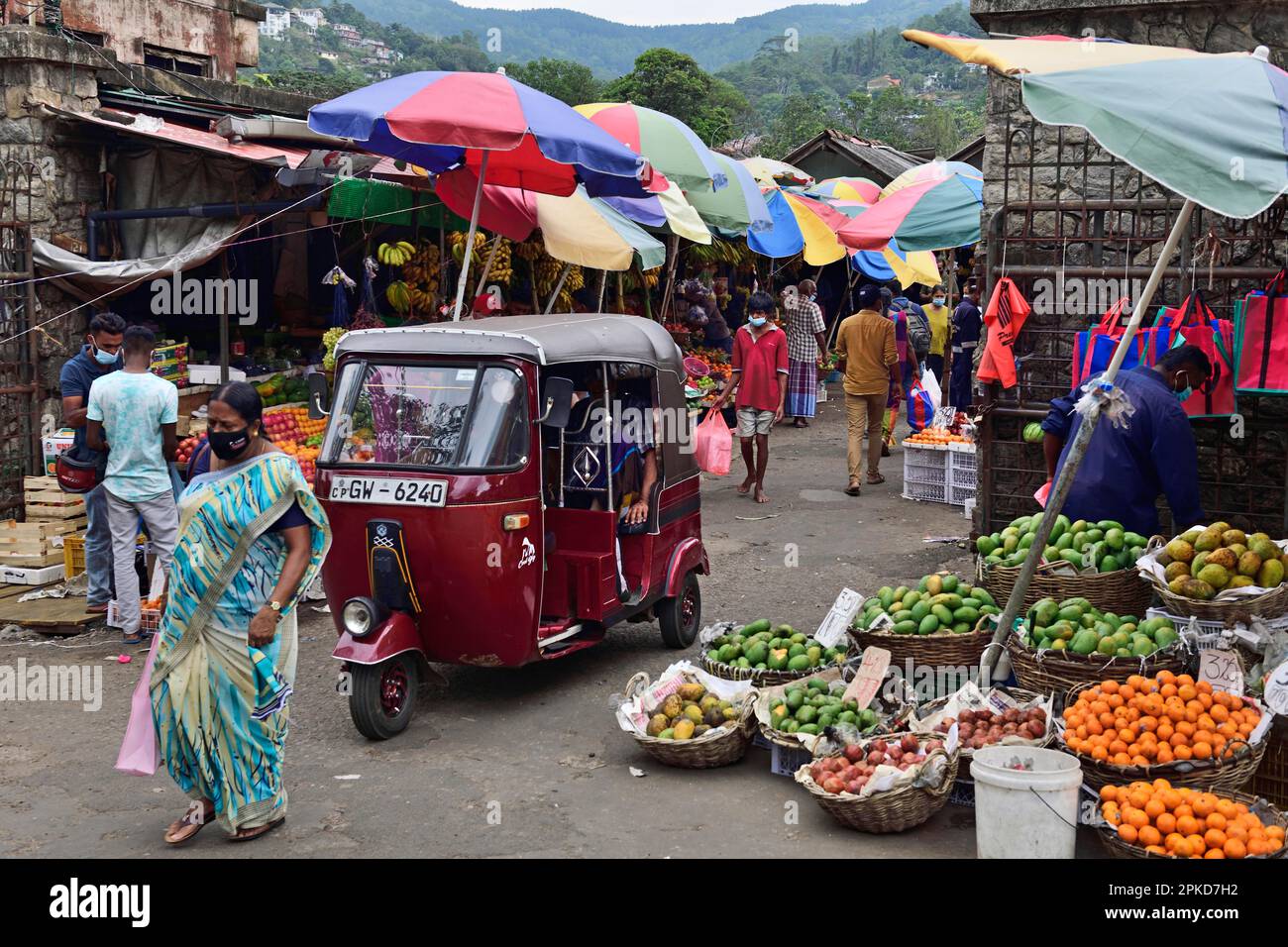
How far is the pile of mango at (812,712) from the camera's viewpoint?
5949 mm

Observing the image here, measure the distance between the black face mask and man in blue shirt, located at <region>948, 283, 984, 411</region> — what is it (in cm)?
1094

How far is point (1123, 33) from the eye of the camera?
29.6ft

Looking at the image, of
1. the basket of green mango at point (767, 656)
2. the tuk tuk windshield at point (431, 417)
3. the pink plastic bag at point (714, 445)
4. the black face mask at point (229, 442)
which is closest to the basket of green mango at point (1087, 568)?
the basket of green mango at point (767, 656)

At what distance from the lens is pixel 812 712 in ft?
19.7

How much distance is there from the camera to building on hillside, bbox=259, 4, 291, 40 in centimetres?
8695

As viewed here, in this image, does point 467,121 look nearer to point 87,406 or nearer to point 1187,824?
point 87,406

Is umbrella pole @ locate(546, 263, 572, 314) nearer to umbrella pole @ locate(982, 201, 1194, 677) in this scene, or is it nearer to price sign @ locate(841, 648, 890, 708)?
price sign @ locate(841, 648, 890, 708)

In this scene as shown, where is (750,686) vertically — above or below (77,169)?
below

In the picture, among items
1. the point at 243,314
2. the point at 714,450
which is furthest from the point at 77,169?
the point at 714,450

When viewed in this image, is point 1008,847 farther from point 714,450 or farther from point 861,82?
point 861,82

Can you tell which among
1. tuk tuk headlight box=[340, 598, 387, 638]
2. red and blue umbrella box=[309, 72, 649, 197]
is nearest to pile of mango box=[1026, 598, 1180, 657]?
tuk tuk headlight box=[340, 598, 387, 638]

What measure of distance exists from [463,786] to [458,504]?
1.39 metres

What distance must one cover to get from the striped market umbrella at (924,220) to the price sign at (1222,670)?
23.4 feet
